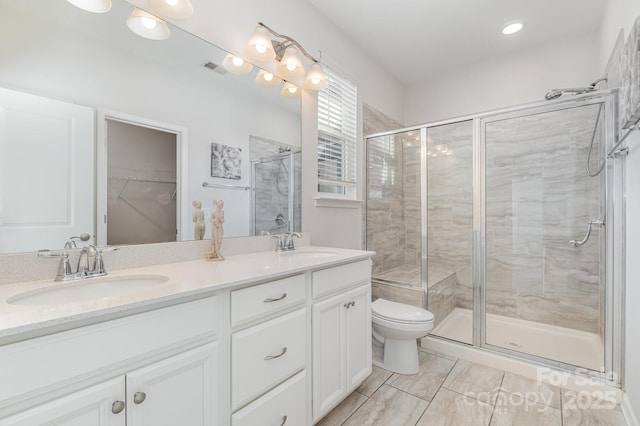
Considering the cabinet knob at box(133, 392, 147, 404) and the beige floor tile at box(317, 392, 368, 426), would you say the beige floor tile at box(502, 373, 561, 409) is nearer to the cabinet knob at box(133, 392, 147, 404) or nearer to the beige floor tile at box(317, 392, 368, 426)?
the beige floor tile at box(317, 392, 368, 426)

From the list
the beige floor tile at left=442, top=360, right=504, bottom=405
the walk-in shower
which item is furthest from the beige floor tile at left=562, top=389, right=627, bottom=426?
the beige floor tile at left=442, top=360, right=504, bottom=405

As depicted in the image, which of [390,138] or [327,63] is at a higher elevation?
[327,63]

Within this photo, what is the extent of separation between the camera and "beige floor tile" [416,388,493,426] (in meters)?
1.53

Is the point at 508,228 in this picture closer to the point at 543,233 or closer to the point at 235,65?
the point at 543,233

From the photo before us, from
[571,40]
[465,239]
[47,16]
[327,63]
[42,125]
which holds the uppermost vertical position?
[571,40]

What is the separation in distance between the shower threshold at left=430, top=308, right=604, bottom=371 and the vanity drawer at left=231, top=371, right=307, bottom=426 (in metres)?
1.51

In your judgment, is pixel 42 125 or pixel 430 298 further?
pixel 430 298

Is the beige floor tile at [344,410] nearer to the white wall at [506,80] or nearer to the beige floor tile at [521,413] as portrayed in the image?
the beige floor tile at [521,413]

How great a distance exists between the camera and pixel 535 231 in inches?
99.4

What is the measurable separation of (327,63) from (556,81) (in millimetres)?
2126

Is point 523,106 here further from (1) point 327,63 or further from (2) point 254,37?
(2) point 254,37

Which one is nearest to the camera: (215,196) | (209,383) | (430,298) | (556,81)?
(209,383)

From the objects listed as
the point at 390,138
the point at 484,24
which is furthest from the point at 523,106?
the point at 390,138

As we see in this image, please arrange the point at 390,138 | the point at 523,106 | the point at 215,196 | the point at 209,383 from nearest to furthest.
Result: the point at 209,383 → the point at 215,196 → the point at 523,106 → the point at 390,138
